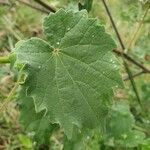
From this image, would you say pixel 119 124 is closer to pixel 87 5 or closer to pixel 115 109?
pixel 115 109

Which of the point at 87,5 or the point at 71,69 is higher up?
the point at 87,5

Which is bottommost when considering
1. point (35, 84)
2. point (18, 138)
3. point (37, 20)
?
point (18, 138)

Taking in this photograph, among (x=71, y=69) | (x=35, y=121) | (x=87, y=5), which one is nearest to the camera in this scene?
(x=71, y=69)

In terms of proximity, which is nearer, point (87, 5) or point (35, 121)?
point (87, 5)

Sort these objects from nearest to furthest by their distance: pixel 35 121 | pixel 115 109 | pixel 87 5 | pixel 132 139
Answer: pixel 87 5 < pixel 35 121 < pixel 132 139 < pixel 115 109

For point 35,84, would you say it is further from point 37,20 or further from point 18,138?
point 37,20

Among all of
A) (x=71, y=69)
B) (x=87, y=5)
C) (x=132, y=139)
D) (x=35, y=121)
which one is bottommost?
(x=132, y=139)

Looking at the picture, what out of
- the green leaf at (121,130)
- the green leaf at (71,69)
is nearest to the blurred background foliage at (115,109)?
the green leaf at (121,130)

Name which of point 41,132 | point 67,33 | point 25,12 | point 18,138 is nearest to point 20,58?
point 67,33

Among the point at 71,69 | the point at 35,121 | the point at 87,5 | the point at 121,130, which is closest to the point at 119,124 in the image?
the point at 121,130
